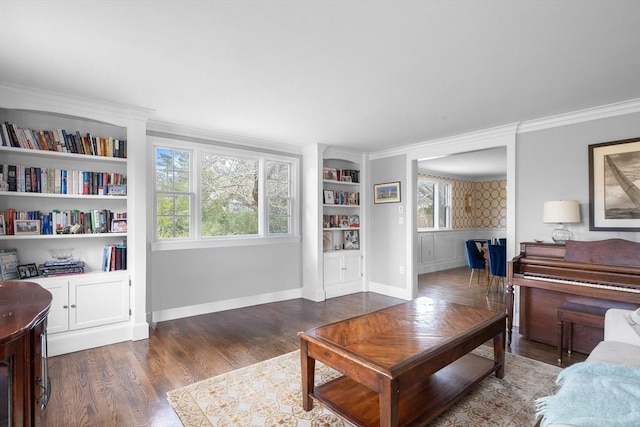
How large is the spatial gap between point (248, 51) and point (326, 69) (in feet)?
1.91

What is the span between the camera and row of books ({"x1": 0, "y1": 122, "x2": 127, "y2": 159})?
2862 millimetres

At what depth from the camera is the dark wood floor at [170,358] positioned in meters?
2.12

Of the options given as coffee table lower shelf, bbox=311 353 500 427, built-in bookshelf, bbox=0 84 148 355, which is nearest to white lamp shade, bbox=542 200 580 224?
coffee table lower shelf, bbox=311 353 500 427

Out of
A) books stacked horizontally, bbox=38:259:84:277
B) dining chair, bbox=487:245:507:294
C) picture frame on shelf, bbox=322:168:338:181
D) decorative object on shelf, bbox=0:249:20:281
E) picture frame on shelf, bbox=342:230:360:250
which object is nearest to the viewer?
decorative object on shelf, bbox=0:249:20:281

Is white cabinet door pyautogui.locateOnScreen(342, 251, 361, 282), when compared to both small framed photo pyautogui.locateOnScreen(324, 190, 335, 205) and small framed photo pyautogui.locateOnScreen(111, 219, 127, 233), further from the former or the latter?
small framed photo pyautogui.locateOnScreen(111, 219, 127, 233)

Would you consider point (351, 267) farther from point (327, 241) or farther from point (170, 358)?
point (170, 358)

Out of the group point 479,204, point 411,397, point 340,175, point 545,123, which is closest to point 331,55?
point 411,397

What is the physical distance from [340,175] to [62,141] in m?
3.61

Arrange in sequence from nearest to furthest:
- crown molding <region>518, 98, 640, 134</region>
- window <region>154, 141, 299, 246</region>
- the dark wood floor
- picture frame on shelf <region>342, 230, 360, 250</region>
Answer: the dark wood floor < crown molding <region>518, 98, 640, 134</region> < window <region>154, 141, 299, 246</region> < picture frame on shelf <region>342, 230, 360, 250</region>

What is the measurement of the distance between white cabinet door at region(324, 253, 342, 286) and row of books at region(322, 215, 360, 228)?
48cm

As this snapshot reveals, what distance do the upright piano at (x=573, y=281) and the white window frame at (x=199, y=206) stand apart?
117 inches

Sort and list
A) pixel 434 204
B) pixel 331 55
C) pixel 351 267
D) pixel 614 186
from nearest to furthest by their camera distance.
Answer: pixel 331 55 → pixel 614 186 → pixel 351 267 → pixel 434 204

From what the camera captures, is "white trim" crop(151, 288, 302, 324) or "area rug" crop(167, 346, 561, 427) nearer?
"area rug" crop(167, 346, 561, 427)

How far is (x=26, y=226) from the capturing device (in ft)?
9.58
